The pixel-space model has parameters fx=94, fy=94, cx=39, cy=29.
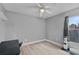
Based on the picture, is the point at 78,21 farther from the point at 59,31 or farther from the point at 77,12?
the point at 59,31

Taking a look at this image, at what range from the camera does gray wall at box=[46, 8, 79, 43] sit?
1.26 m

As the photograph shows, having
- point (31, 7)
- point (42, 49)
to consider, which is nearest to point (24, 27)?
point (31, 7)

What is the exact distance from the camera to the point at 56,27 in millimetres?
1311

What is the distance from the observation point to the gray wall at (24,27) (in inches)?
47.9

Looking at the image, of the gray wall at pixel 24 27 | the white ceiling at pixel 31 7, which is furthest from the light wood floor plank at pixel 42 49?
the white ceiling at pixel 31 7

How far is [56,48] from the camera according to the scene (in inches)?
49.4

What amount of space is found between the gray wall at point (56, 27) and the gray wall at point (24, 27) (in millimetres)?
86

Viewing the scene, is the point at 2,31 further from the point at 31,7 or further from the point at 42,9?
the point at 42,9

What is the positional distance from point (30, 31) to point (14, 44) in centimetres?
28

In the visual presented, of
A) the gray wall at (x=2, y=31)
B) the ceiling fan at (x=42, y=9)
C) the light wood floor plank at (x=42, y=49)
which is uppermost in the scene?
the ceiling fan at (x=42, y=9)

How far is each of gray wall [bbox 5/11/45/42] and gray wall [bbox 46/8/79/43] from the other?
9 cm

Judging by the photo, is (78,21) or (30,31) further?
(30,31)

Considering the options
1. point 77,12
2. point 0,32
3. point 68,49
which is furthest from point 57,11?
point 0,32

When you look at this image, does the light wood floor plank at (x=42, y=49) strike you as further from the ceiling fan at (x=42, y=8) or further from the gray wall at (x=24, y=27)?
the ceiling fan at (x=42, y=8)
